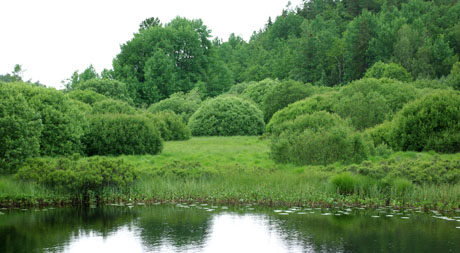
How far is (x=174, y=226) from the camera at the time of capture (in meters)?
12.7

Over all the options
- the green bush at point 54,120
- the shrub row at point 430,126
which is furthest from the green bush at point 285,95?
the green bush at point 54,120

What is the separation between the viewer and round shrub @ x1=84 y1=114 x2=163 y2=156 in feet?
75.7

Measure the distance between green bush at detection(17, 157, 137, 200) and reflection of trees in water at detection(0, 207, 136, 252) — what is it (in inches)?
35.6

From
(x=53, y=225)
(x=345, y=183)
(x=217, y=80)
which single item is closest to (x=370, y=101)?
(x=345, y=183)

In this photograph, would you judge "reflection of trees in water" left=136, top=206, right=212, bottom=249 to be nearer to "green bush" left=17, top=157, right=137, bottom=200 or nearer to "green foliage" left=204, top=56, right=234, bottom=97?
"green bush" left=17, top=157, right=137, bottom=200

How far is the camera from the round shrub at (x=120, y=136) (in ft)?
75.7

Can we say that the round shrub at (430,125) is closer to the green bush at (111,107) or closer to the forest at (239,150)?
the forest at (239,150)

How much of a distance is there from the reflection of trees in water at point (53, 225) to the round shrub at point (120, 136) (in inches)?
329

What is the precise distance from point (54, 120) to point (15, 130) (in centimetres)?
307

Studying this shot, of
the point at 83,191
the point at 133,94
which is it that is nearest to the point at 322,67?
the point at 133,94

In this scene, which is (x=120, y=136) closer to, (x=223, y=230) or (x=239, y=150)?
(x=239, y=150)

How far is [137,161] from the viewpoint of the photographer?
20938mm

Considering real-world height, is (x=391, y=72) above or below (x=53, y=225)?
above

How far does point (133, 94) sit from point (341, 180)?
163 feet
